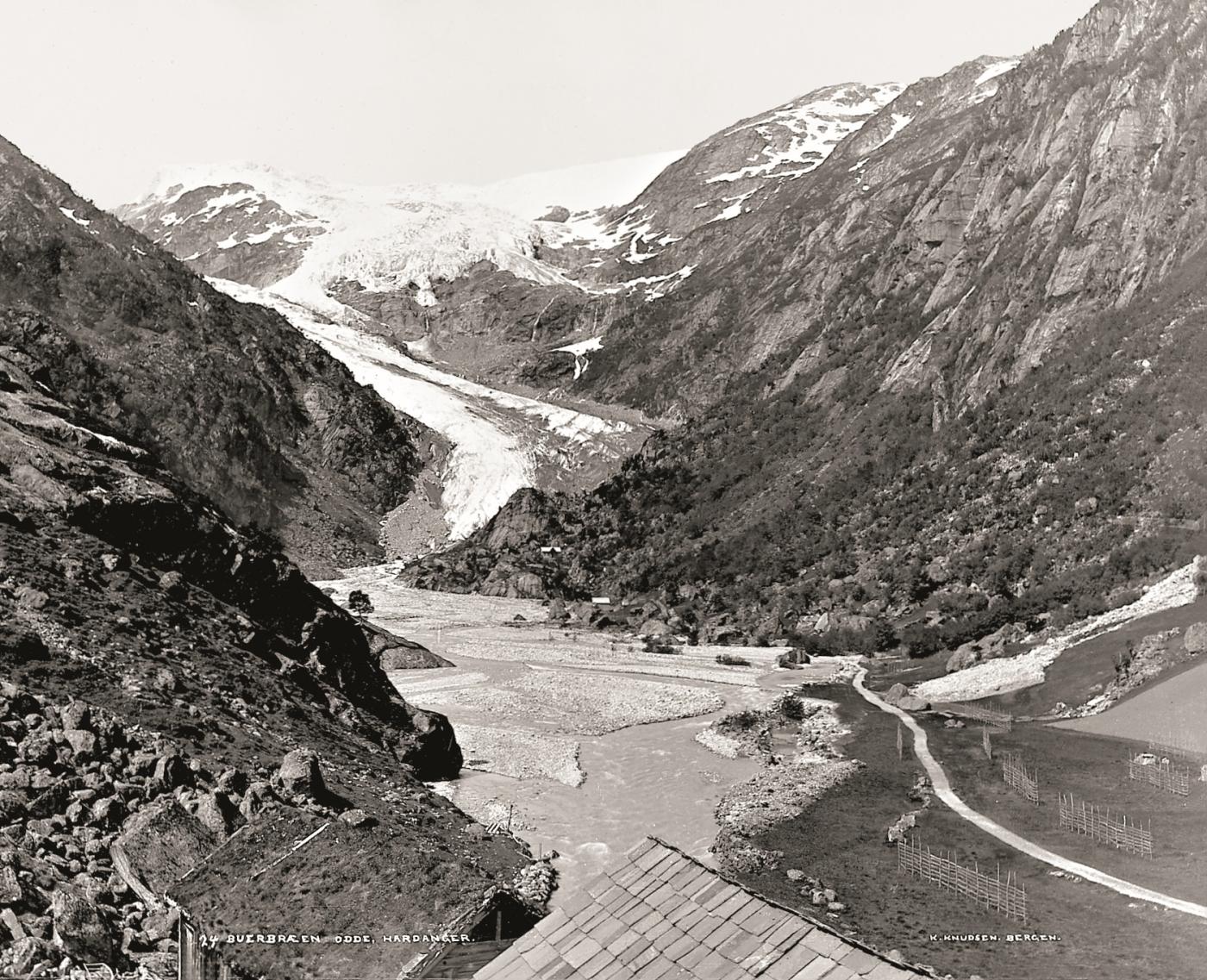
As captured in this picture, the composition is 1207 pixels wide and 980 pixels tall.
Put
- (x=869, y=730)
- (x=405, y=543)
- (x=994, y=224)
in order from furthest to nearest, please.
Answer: (x=405, y=543) < (x=994, y=224) < (x=869, y=730)

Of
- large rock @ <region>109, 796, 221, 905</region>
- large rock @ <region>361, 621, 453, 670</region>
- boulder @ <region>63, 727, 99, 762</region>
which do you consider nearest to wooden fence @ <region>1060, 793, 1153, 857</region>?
large rock @ <region>109, 796, 221, 905</region>

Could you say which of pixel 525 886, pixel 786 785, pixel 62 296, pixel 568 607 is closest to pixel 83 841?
pixel 525 886

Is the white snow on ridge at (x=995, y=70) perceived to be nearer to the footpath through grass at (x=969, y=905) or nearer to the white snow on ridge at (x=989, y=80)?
the white snow on ridge at (x=989, y=80)

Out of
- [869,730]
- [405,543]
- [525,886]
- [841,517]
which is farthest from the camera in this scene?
[405,543]

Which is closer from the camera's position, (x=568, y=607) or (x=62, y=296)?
(x=568, y=607)

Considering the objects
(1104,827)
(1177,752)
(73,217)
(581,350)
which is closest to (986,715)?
(1177,752)

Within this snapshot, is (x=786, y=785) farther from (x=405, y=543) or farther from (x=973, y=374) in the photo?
(x=405, y=543)
